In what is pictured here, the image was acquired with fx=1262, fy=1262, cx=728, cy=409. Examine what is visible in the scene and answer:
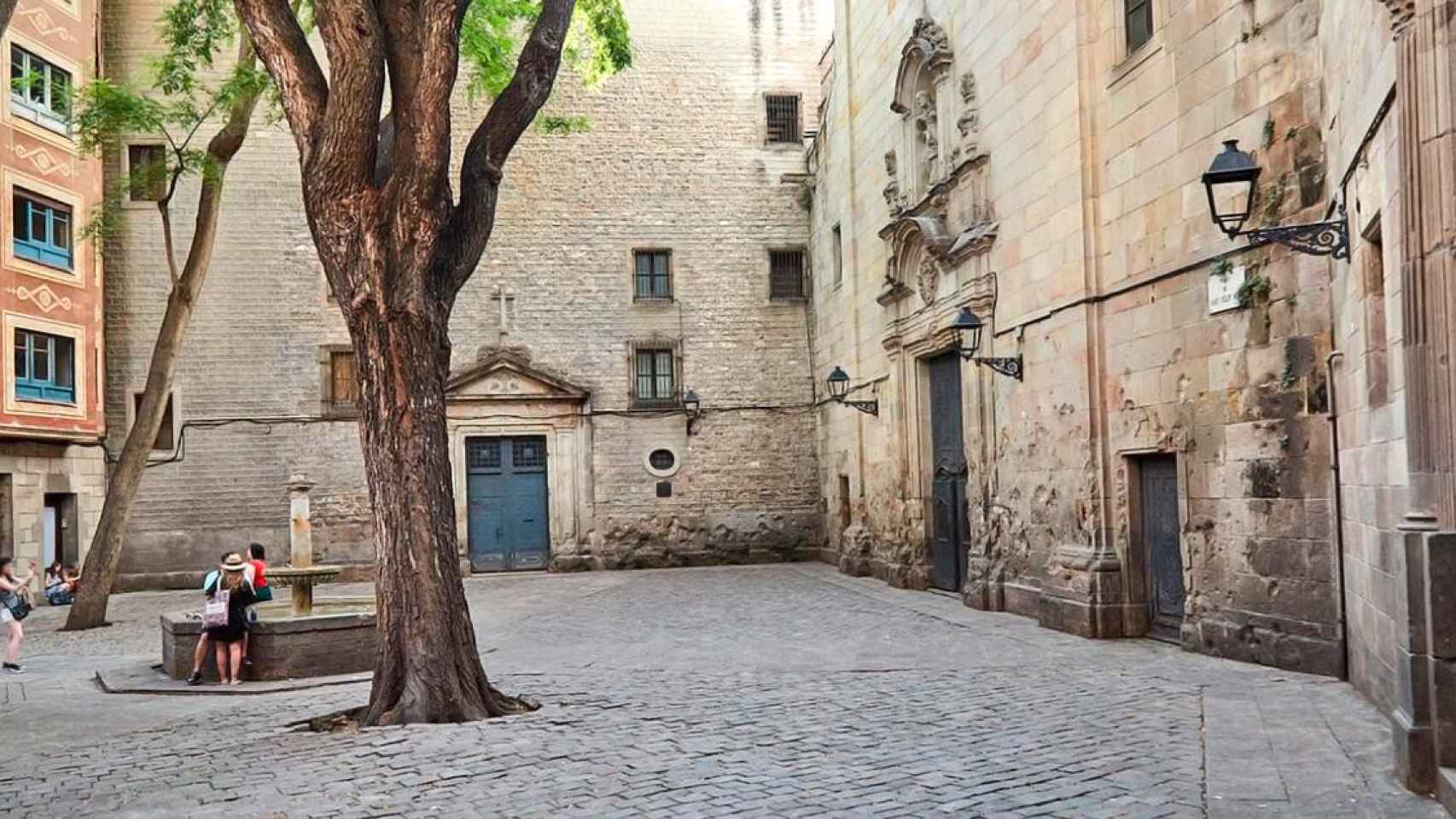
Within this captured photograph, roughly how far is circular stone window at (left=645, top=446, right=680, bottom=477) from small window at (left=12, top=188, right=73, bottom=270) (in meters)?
10.8

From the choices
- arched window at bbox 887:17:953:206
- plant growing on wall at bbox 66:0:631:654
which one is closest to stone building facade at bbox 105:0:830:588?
plant growing on wall at bbox 66:0:631:654

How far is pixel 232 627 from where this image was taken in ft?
35.2

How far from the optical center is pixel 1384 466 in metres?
7.20

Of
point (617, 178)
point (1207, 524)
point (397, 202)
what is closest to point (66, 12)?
point (617, 178)

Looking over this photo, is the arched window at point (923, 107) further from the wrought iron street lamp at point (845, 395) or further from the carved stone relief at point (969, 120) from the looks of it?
the wrought iron street lamp at point (845, 395)

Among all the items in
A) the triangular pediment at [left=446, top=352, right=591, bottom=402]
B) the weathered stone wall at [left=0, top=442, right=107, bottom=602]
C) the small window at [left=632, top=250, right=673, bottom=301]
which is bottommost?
the weathered stone wall at [left=0, top=442, right=107, bottom=602]

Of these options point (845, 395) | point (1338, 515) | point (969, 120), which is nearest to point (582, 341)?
point (845, 395)

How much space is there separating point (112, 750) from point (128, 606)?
13.3m

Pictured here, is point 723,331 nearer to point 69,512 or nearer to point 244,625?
point 69,512

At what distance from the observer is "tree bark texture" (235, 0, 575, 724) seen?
8305mm

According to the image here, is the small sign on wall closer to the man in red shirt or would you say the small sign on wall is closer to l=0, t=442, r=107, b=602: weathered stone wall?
the man in red shirt

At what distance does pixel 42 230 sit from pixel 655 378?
1099 cm

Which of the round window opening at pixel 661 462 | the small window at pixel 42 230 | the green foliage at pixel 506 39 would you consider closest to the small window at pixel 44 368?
the small window at pixel 42 230

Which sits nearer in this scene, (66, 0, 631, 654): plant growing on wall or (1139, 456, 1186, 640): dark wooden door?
(1139, 456, 1186, 640): dark wooden door
